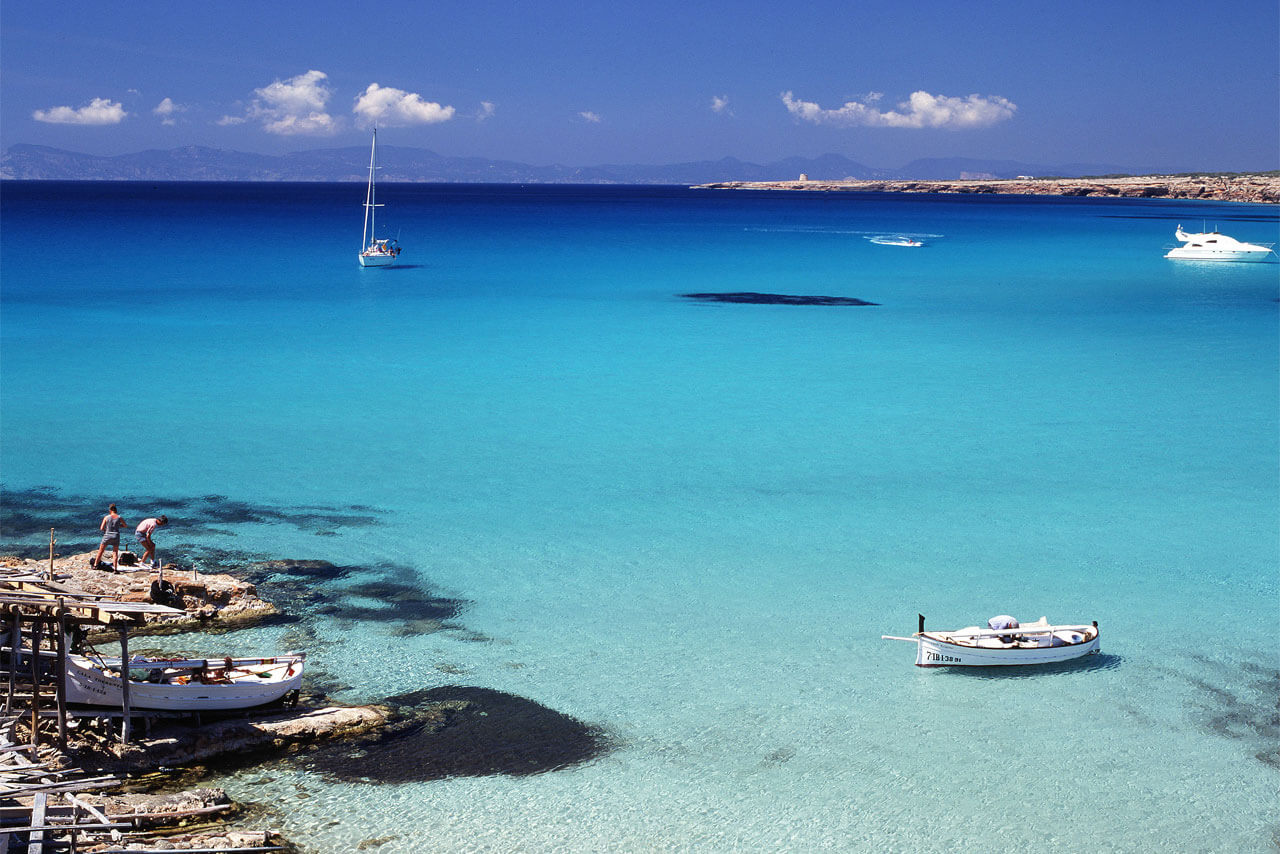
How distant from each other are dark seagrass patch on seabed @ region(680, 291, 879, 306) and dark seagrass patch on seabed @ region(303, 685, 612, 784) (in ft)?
126

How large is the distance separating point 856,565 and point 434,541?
7375mm

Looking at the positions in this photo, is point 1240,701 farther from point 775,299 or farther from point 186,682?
point 775,299

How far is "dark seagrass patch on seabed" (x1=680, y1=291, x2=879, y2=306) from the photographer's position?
5209 centimetres

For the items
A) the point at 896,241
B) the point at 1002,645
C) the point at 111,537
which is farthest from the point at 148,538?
the point at 896,241

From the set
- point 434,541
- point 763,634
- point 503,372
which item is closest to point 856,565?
point 763,634

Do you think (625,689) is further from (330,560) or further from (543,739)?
(330,560)

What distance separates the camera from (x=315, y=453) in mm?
26297

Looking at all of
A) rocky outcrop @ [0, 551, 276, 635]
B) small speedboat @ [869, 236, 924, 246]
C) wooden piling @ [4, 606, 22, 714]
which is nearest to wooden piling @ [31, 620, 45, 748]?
wooden piling @ [4, 606, 22, 714]

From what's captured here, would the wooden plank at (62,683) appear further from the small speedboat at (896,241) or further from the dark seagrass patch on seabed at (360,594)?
the small speedboat at (896,241)

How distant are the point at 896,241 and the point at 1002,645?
3099 inches

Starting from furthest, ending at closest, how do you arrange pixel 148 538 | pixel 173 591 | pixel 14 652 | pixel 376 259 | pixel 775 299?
pixel 376 259 < pixel 775 299 < pixel 148 538 < pixel 173 591 < pixel 14 652

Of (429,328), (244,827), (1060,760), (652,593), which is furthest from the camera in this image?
(429,328)

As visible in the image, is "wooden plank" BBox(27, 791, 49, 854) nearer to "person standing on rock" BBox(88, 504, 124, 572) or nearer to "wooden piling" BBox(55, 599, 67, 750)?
"wooden piling" BBox(55, 599, 67, 750)

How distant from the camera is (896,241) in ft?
299
